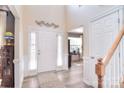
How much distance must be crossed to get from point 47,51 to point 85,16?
2.61 meters

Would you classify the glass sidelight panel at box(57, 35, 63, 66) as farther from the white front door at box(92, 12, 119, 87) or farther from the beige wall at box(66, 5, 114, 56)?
the white front door at box(92, 12, 119, 87)

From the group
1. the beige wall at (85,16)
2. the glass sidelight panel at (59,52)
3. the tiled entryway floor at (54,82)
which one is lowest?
the tiled entryway floor at (54,82)

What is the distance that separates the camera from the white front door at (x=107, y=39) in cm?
295

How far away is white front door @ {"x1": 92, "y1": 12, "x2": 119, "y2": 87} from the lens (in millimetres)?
2953

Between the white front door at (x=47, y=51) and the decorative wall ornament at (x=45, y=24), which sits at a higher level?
the decorative wall ornament at (x=45, y=24)

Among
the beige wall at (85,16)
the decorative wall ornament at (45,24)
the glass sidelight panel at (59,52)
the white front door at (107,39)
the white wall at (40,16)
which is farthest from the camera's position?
the glass sidelight panel at (59,52)

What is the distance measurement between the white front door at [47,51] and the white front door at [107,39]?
2.73 metres

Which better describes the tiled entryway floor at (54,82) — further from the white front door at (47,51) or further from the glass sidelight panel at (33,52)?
the white front door at (47,51)

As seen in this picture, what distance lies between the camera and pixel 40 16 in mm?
5902

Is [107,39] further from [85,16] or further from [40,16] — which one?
[40,16]

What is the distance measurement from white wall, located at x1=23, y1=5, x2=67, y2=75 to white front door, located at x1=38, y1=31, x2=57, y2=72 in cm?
54

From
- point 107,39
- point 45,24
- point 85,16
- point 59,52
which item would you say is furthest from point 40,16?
point 107,39

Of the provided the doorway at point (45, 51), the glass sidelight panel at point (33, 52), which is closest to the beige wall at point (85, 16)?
the doorway at point (45, 51)

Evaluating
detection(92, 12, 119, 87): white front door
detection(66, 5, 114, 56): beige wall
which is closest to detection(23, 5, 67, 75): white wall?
detection(66, 5, 114, 56): beige wall
